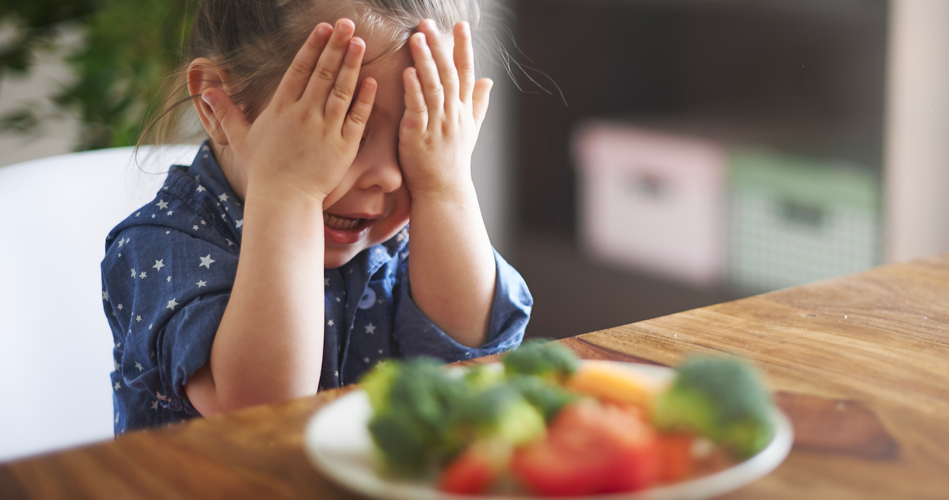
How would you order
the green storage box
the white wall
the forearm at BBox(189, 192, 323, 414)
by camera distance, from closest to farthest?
the forearm at BBox(189, 192, 323, 414)
the white wall
the green storage box

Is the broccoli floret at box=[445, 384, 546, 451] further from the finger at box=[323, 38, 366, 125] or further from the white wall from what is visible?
the white wall

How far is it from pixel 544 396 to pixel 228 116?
0.50 m

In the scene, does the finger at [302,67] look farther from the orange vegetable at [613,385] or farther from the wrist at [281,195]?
the orange vegetable at [613,385]

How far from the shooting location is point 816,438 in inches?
14.5

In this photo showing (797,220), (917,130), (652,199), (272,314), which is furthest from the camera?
(652,199)

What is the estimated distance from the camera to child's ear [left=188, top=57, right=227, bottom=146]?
760mm

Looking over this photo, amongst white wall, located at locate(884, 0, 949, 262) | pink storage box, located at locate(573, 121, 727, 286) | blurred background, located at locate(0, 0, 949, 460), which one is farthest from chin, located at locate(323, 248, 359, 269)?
pink storage box, located at locate(573, 121, 727, 286)

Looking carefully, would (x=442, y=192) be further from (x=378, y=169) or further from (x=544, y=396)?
(x=544, y=396)

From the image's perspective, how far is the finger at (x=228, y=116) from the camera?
710mm

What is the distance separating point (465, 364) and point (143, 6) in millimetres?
1302

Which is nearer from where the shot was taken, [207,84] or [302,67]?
[302,67]

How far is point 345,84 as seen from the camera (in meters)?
0.65

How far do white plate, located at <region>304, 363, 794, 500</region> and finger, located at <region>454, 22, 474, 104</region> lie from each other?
1.42 feet

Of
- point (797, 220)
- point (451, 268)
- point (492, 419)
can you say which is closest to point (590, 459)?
point (492, 419)
